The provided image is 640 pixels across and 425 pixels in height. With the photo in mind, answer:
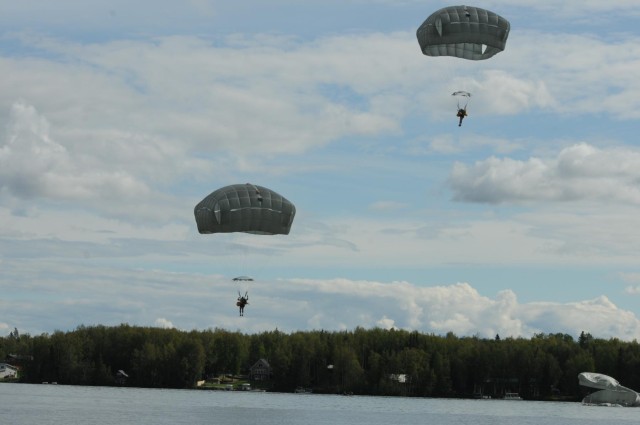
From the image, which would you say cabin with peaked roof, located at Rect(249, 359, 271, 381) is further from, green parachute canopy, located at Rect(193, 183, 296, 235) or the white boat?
green parachute canopy, located at Rect(193, 183, 296, 235)

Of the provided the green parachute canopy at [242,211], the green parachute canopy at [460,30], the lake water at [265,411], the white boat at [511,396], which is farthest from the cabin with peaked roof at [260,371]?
the green parachute canopy at [460,30]

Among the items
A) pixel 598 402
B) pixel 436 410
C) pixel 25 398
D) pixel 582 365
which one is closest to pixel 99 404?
pixel 25 398

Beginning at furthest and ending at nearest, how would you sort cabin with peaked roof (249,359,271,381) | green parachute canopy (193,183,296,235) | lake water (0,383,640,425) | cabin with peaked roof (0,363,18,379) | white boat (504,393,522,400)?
cabin with peaked roof (0,363,18,379) → cabin with peaked roof (249,359,271,381) → white boat (504,393,522,400) → lake water (0,383,640,425) → green parachute canopy (193,183,296,235)

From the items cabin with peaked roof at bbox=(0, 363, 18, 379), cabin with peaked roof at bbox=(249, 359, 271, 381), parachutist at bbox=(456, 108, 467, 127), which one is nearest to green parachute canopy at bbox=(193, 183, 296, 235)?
parachutist at bbox=(456, 108, 467, 127)

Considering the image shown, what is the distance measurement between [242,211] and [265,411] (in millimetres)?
40722

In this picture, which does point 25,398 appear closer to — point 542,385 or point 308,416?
point 308,416

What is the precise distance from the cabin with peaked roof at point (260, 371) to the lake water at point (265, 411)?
117ft

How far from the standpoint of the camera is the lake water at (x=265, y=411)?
273ft

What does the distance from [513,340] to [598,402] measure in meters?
32.6

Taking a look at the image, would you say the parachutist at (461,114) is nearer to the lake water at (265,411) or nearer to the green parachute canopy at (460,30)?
the green parachute canopy at (460,30)

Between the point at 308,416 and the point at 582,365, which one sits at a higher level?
the point at 582,365

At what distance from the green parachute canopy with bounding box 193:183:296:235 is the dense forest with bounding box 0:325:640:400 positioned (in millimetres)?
80192

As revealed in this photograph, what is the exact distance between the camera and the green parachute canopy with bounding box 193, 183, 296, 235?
61.5m

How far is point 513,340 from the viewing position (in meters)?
158
